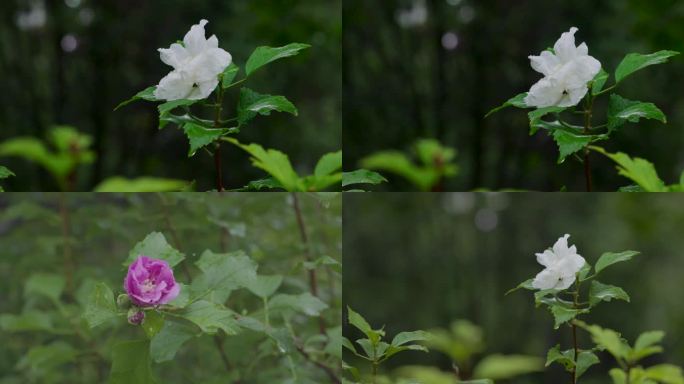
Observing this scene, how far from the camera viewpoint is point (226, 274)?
34.7 inches

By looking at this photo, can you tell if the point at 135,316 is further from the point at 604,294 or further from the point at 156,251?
the point at 604,294

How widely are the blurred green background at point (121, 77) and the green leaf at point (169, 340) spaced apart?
2.15 m

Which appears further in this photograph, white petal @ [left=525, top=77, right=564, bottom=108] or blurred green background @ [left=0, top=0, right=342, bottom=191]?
blurred green background @ [left=0, top=0, right=342, bottom=191]

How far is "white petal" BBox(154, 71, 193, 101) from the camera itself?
0.86 meters

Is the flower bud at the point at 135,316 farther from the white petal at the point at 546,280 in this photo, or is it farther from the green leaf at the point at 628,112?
the green leaf at the point at 628,112

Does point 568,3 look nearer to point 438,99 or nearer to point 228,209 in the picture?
point 438,99

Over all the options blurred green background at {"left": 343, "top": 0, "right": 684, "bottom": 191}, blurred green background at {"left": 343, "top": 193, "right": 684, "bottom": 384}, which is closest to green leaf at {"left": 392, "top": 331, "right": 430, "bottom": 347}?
blurred green background at {"left": 343, "top": 0, "right": 684, "bottom": 191}

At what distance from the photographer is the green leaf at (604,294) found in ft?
2.85

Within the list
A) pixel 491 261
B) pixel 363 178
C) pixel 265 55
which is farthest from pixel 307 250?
pixel 491 261

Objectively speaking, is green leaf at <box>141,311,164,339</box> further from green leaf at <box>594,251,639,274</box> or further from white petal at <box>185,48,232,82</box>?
green leaf at <box>594,251,639,274</box>

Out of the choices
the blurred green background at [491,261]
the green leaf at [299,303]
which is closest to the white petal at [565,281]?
the green leaf at [299,303]

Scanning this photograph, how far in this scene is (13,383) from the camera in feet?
5.22

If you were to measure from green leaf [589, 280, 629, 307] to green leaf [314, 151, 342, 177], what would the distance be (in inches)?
11.5

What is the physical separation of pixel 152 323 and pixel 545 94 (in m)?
0.45
